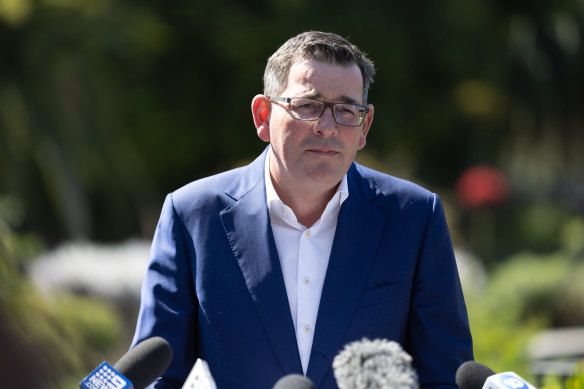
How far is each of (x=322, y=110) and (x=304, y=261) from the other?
46cm

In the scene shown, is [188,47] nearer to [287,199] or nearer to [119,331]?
[119,331]

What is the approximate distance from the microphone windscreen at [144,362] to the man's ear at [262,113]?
0.95m

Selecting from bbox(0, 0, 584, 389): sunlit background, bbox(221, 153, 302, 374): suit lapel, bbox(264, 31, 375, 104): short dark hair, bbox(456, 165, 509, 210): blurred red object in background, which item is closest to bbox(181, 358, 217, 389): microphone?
bbox(221, 153, 302, 374): suit lapel

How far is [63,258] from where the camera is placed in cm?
920

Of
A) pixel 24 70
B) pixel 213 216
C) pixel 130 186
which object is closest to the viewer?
pixel 213 216

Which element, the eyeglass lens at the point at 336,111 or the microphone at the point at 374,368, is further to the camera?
the eyeglass lens at the point at 336,111

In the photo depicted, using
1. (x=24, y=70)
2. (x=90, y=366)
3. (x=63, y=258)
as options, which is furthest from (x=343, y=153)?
(x=24, y=70)

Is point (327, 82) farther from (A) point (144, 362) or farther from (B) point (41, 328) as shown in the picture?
(B) point (41, 328)

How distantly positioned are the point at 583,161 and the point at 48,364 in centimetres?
2061

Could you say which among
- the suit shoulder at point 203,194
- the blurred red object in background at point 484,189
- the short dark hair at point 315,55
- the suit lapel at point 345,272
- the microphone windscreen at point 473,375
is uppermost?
the blurred red object in background at point 484,189

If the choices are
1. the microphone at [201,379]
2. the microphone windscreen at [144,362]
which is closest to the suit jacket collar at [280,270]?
the microphone windscreen at [144,362]

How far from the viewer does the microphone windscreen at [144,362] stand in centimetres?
162

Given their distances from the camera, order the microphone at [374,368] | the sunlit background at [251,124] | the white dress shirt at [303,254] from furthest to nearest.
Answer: the sunlit background at [251,124], the white dress shirt at [303,254], the microphone at [374,368]

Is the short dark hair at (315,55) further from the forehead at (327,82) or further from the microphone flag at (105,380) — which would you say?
the microphone flag at (105,380)
